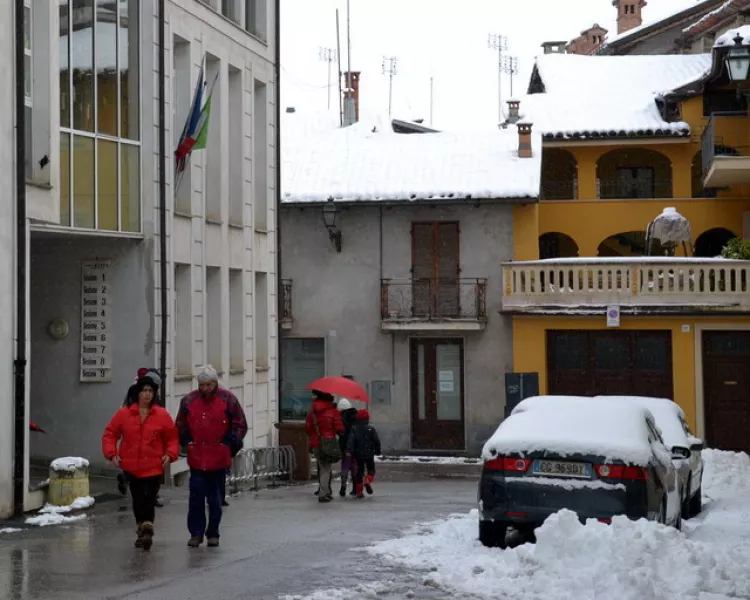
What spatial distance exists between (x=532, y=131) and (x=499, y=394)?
828 cm

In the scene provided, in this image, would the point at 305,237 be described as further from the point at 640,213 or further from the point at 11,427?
the point at 11,427

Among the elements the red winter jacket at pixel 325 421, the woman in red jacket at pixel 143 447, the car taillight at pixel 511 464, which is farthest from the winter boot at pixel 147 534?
the red winter jacket at pixel 325 421

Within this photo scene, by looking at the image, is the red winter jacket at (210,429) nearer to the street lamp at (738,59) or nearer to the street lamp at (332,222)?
the street lamp at (332,222)

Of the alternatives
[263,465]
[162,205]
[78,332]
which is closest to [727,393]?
[263,465]

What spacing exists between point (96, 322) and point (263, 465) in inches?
205

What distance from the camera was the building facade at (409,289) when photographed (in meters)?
37.6

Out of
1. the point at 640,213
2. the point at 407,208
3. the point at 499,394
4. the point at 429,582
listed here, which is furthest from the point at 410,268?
the point at 429,582

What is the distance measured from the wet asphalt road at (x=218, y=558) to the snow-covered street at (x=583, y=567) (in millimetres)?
266

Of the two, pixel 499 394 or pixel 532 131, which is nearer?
pixel 499 394

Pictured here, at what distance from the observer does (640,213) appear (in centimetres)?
4134

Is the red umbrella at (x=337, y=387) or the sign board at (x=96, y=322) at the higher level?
the sign board at (x=96, y=322)

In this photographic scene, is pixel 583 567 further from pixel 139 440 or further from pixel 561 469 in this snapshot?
pixel 139 440

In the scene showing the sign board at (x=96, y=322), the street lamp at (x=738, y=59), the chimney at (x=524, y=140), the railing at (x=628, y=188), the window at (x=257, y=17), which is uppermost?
the street lamp at (x=738, y=59)

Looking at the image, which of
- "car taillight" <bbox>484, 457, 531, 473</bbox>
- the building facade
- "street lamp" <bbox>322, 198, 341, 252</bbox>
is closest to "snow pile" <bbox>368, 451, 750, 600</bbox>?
"car taillight" <bbox>484, 457, 531, 473</bbox>
